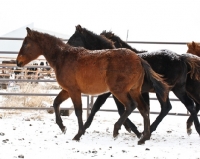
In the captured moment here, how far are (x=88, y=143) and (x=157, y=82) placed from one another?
1399mm

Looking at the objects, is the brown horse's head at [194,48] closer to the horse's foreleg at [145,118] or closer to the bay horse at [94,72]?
the bay horse at [94,72]

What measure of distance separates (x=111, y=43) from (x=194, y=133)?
223 cm

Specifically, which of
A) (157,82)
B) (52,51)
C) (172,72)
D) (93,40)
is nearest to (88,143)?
(157,82)

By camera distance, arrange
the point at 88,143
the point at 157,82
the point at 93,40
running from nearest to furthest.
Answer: the point at 88,143, the point at 157,82, the point at 93,40

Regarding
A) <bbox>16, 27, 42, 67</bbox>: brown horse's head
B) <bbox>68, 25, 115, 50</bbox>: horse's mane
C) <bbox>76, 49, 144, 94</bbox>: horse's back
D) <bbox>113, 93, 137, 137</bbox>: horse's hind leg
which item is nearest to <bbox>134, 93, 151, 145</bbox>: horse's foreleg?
<bbox>113, 93, 137, 137</bbox>: horse's hind leg

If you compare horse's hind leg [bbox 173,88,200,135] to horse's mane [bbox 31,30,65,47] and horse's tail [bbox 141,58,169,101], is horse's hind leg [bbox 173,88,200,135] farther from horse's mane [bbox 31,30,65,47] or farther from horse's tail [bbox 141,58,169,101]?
horse's mane [bbox 31,30,65,47]

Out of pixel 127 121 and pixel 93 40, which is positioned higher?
pixel 93 40

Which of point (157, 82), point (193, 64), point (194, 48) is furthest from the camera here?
point (194, 48)

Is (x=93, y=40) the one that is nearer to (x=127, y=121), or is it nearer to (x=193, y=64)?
(x=127, y=121)

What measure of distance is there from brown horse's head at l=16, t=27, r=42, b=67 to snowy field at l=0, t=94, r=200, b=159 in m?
1.22

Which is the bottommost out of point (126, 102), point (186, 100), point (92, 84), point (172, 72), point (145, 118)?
point (145, 118)

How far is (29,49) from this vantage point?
18.7 ft

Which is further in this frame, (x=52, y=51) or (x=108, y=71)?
(x=52, y=51)

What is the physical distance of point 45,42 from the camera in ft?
18.6
